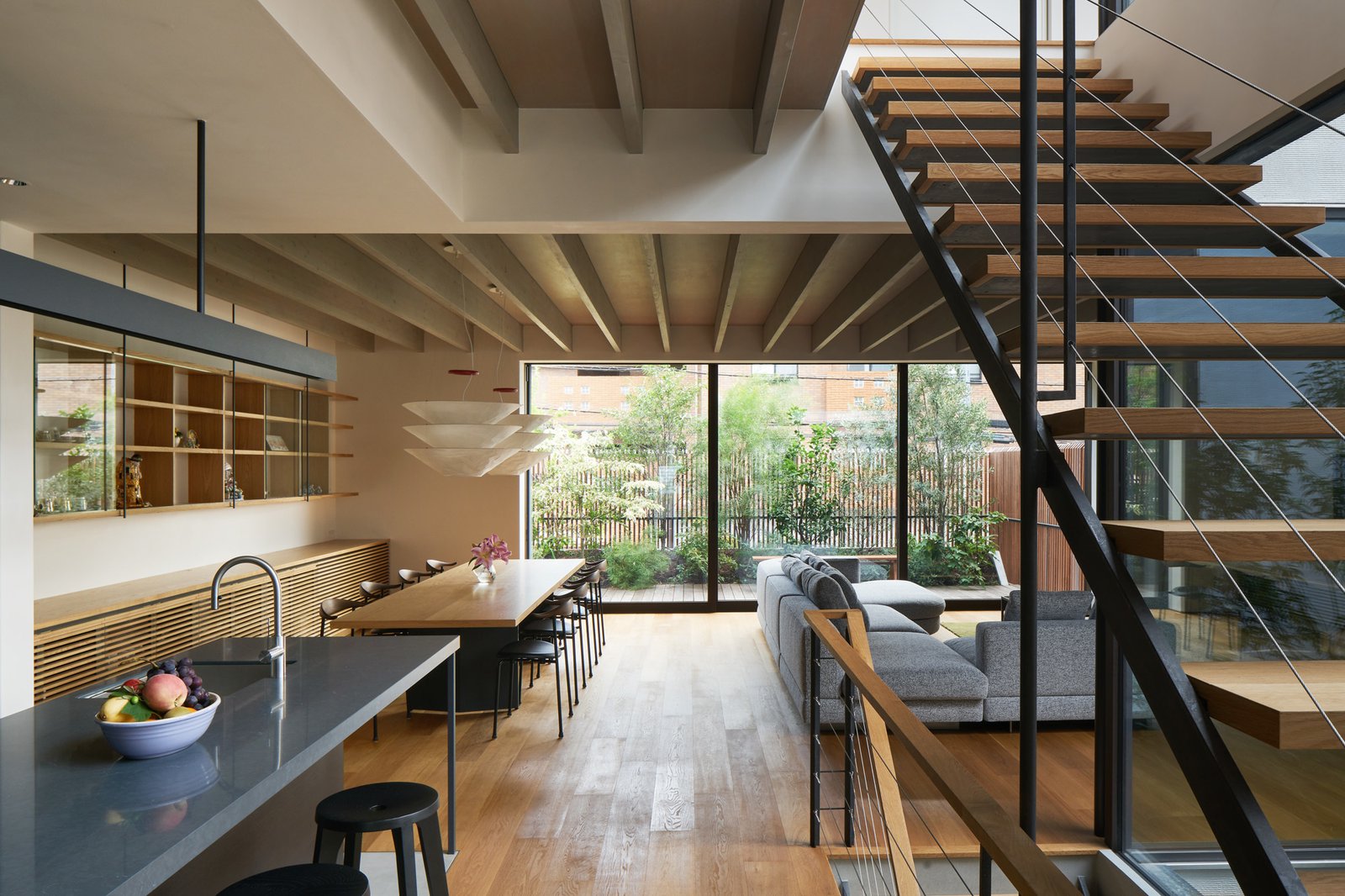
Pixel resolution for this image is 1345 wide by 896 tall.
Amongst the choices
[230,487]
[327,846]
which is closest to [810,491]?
[230,487]

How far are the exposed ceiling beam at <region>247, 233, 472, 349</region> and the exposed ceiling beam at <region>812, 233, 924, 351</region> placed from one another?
3.11 m

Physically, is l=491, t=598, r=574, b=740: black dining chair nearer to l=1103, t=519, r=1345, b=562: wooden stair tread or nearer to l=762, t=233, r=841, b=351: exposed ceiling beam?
l=762, t=233, r=841, b=351: exposed ceiling beam

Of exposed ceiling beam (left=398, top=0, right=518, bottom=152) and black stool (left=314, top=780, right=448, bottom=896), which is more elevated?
exposed ceiling beam (left=398, top=0, right=518, bottom=152)

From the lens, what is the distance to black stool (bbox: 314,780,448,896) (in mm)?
2324

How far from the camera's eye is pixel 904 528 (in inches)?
355

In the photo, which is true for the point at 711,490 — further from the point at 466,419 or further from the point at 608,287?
the point at 466,419

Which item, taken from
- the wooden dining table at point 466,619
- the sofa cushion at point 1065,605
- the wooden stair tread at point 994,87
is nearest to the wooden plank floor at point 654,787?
the wooden dining table at point 466,619

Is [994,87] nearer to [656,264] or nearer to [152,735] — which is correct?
[656,264]

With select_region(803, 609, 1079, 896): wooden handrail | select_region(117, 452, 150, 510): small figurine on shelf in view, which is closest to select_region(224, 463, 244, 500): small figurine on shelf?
select_region(117, 452, 150, 510): small figurine on shelf

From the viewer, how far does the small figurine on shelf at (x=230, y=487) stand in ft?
19.7

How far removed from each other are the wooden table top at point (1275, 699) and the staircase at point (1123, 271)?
52 millimetres

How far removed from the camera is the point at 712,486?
8992 millimetres

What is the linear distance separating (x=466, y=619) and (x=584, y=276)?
2.34 meters

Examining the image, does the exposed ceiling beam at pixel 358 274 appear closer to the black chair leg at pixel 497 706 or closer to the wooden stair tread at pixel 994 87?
the black chair leg at pixel 497 706
